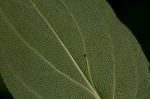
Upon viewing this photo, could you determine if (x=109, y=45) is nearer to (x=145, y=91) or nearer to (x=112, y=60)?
(x=112, y=60)

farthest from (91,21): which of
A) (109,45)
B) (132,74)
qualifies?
(132,74)

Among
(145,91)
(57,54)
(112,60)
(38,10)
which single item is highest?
(38,10)

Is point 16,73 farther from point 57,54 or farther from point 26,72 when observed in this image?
point 57,54

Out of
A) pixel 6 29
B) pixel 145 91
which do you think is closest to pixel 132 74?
pixel 145 91

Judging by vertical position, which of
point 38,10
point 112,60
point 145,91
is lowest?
point 145,91

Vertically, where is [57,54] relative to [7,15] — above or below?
below
